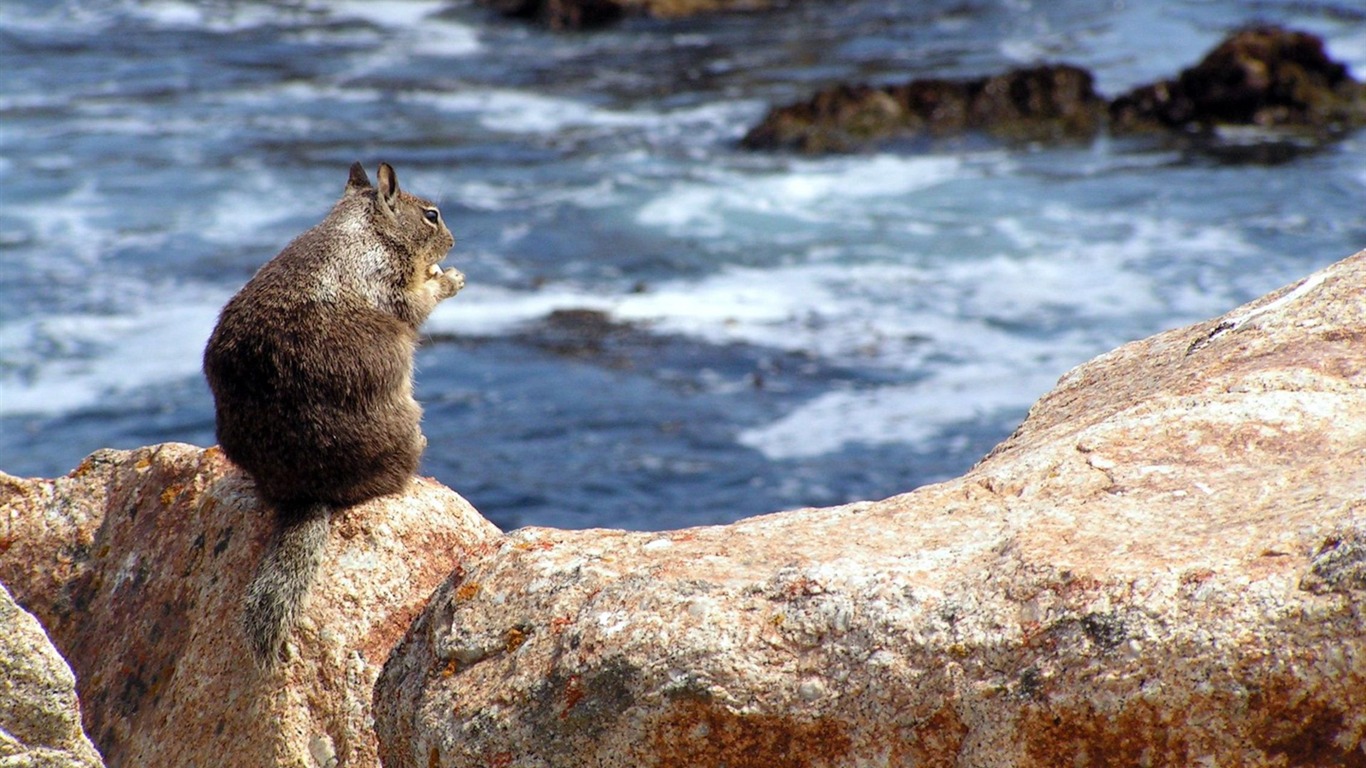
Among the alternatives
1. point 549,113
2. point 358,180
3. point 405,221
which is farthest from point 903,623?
point 549,113

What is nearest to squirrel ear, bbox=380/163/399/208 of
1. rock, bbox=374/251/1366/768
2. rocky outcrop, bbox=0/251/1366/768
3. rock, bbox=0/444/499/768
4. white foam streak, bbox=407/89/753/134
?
rock, bbox=0/444/499/768

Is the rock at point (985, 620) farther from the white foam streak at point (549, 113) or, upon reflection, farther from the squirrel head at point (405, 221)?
the white foam streak at point (549, 113)

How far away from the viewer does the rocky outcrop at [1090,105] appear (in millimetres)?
19156

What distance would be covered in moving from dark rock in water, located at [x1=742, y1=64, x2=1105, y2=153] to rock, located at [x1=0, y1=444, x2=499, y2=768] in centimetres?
1451

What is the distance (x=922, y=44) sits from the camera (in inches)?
953

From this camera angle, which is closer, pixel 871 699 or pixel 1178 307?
pixel 871 699

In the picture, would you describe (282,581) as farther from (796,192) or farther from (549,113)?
(549,113)

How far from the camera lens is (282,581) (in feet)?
14.6

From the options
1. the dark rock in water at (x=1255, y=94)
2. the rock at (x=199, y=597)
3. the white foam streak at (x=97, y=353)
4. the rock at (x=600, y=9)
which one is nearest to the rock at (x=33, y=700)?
the rock at (x=199, y=597)

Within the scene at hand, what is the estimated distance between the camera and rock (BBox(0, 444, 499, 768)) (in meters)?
4.41

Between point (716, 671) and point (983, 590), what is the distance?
66cm

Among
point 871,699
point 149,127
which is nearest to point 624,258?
point 149,127

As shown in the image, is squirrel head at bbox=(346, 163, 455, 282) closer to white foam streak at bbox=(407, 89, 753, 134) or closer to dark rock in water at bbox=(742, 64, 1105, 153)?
dark rock in water at bbox=(742, 64, 1105, 153)

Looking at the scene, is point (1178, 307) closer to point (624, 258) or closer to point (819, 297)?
point (819, 297)
